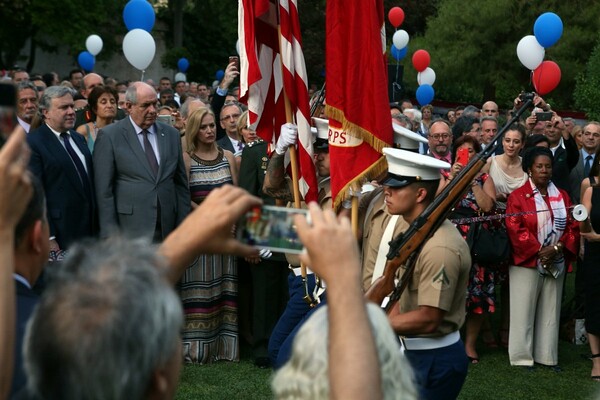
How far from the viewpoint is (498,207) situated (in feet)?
29.4

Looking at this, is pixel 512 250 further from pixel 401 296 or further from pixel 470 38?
pixel 470 38

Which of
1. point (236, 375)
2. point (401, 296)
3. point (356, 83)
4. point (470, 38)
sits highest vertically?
point (470, 38)

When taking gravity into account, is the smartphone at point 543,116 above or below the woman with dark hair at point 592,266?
above

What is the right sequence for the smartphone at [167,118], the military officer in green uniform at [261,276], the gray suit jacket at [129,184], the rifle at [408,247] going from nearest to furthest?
the rifle at [408,247] → the gray suit jacket at [129,184] → the military officer in green uniform at [261,276] → the smartphone at [167,118]

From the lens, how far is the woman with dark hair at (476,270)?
8.85 m

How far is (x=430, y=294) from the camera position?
4.77 meters

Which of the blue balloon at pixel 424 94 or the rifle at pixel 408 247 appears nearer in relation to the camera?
the rifle at pixel 408 247

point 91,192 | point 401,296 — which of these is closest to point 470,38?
point 91,192

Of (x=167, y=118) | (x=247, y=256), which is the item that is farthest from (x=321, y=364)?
(x=167, y=118)

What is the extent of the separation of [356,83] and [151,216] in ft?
8.52

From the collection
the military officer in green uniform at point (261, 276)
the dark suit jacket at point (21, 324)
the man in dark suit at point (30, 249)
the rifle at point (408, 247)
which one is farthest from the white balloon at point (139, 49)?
the dark suit jacket at point (21, 324)

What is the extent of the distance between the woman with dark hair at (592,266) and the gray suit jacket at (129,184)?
11.9ft

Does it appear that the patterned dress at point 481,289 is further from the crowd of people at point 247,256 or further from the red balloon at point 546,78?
the red balloon at point 546,78

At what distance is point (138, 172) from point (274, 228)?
18.5 feet
